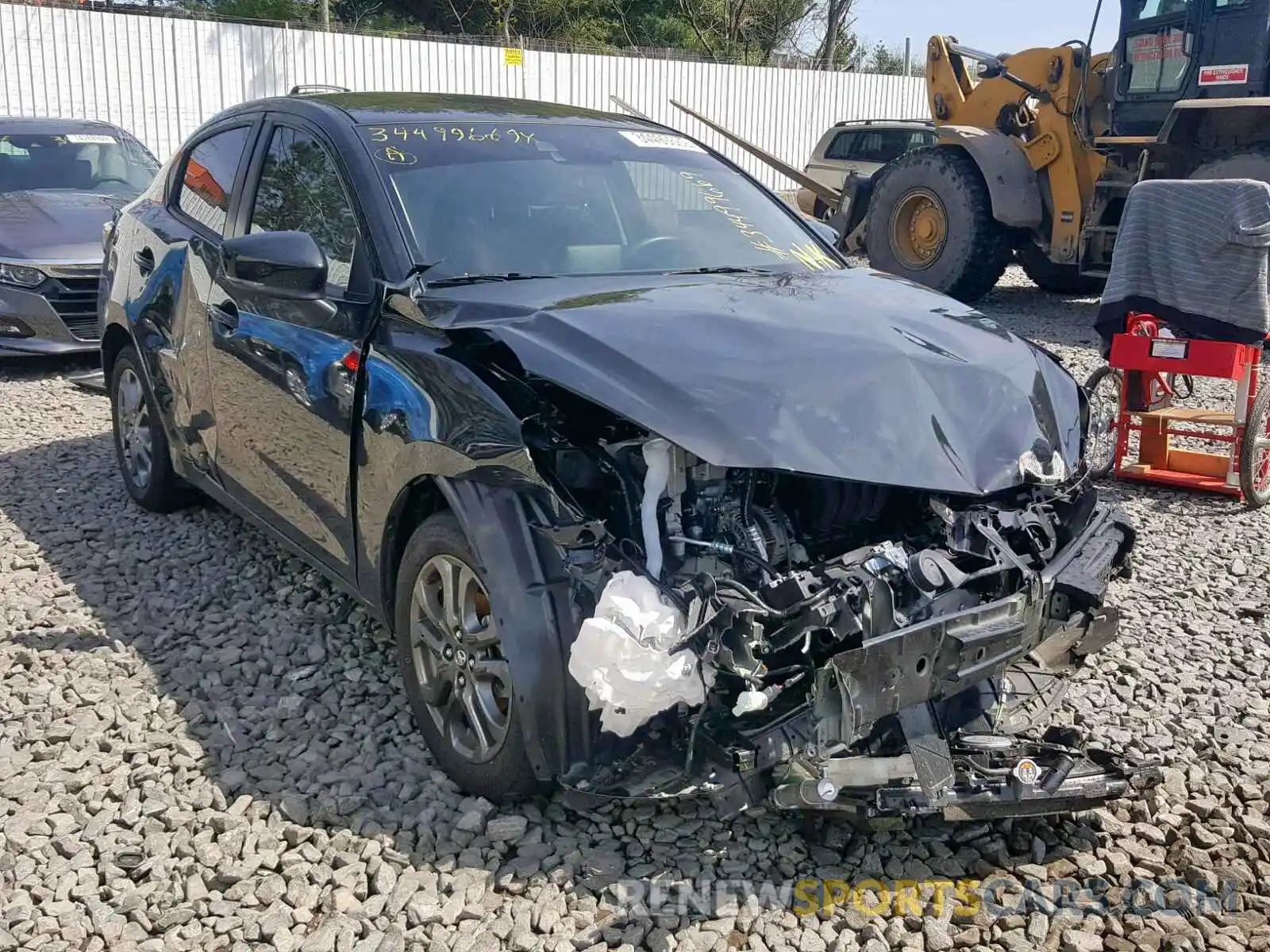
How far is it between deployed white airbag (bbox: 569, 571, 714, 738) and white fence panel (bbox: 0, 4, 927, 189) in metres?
13.1

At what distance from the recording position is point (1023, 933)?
2.71 m

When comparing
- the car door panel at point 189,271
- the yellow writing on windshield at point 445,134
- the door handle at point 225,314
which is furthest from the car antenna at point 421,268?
the car door panel at point 189,271

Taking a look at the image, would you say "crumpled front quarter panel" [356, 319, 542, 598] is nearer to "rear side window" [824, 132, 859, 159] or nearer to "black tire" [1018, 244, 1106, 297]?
"black tire" [1018, 244, 1106, 297]

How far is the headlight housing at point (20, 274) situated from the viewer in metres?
8.11

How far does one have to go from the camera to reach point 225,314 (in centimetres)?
420

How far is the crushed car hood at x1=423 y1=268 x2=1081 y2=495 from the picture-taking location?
2.67 m

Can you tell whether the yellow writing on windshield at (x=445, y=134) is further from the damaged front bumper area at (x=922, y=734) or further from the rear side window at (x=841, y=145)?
the rear side window at (x=841, y=145)

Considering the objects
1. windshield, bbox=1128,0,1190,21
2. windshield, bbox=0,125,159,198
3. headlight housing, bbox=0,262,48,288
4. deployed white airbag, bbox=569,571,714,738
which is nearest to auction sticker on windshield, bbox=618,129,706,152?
deployed white airbag, bbox=569,571,714,738

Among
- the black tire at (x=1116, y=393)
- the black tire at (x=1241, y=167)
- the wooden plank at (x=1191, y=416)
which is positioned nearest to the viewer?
the black tire at (x=1116, y=393)

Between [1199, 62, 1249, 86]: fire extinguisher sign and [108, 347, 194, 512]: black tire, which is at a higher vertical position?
[1199, 62, 1249, 86]: fire extinguisher sign

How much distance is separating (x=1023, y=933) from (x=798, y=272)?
2220 mm

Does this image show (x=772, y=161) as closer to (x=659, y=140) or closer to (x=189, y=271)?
(x=659, y=140)

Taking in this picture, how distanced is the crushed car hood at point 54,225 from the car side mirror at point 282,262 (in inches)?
223

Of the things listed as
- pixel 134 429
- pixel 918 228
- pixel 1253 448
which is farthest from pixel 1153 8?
pixel 134 429
